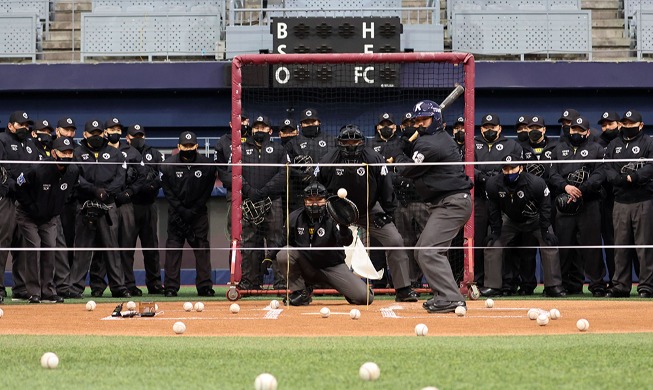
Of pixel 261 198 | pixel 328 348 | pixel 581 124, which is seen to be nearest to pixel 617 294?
pixel 581 124

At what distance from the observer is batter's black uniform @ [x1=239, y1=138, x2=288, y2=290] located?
14773 millimetres

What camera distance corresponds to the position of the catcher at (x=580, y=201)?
1450 cm

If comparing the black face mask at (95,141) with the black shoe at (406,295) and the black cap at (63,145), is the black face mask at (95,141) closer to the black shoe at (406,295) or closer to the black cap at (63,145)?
the black cap at (63,145)

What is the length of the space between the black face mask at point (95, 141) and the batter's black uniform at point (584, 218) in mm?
6837

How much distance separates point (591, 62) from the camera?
887 inches

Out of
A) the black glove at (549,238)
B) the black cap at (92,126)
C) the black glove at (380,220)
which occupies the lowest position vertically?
the black glove at (549,238)

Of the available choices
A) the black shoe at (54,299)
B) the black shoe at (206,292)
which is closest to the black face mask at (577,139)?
the black shoe at (206,292)

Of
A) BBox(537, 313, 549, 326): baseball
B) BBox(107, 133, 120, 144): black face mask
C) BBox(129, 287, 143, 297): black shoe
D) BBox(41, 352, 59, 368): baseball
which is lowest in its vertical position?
Result: BBox(129, 287, 143, 297): black shoe

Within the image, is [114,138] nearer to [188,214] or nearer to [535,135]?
[188,214]

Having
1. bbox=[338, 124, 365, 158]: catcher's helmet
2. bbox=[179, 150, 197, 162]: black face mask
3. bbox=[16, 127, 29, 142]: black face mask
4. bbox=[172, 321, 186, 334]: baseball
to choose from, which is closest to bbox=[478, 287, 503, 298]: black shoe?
bbox=[338, 124, 365, 158]: catcher's helmet

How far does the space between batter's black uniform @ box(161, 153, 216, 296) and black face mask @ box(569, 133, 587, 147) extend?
5.44 m

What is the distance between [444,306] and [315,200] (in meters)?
2.30

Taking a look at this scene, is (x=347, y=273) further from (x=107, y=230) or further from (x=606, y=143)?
(x=606, y=143)

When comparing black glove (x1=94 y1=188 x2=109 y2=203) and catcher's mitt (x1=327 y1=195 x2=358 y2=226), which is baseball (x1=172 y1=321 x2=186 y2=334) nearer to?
catcher's mitt (x1=327 y1=195 x2=358 y2=226)
